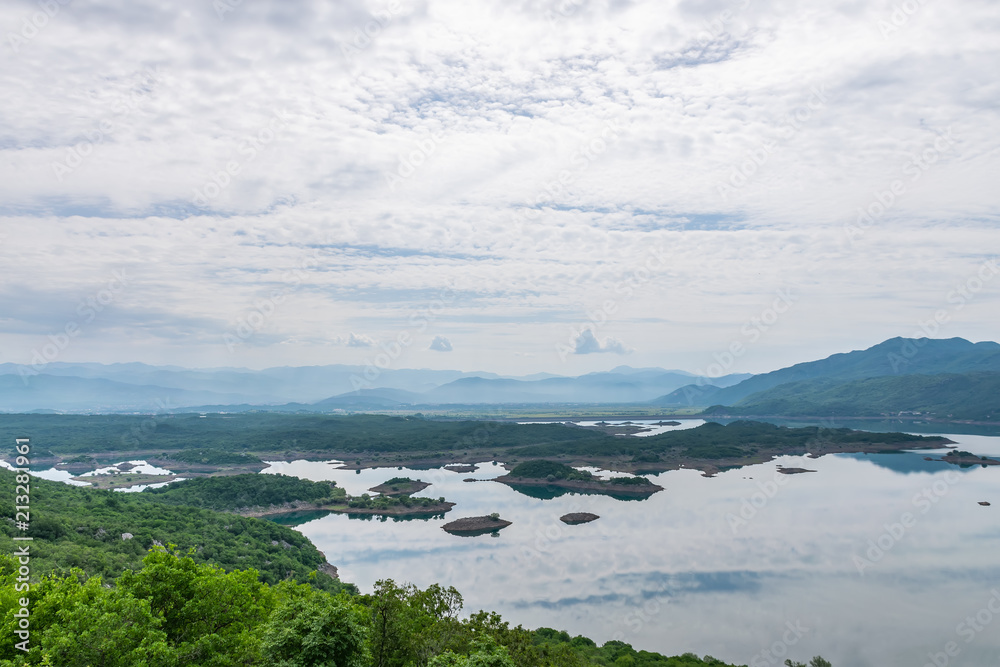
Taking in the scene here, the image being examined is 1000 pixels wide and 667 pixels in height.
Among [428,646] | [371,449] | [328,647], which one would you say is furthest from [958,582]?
[371,449]

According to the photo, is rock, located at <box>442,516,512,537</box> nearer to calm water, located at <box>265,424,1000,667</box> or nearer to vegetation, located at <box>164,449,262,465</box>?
calm water, located at <box>265,424,1000,667</box>

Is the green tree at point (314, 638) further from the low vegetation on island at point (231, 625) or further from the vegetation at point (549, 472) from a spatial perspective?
the vegetation at point (549, 472)

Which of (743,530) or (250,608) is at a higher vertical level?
(250,608)

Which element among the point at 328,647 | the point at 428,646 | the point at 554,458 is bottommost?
the point at 554,458

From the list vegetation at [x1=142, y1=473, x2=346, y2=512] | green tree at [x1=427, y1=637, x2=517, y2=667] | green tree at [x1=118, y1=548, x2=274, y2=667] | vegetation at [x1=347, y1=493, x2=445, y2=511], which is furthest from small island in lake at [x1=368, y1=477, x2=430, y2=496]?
green tree at [x1=427, y1=637, x2=517, y2=667]

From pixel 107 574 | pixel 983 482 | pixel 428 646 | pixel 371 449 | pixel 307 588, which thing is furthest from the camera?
pixel 371 449

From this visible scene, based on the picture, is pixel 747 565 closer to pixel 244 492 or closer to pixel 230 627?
pixel 230 627

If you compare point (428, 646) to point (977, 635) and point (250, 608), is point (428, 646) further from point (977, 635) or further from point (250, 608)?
point (977, 635)
